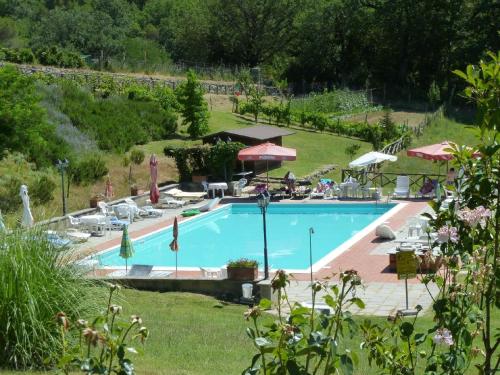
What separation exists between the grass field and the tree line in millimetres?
38328

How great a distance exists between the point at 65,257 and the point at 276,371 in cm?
542

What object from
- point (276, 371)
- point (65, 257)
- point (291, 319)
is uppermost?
point (291, 319)

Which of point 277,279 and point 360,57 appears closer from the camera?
point 277,279

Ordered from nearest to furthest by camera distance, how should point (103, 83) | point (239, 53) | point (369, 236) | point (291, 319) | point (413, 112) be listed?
point (291, 319) < point (369, 236) < point (103, 83) < point (413, 112) < point (239, 53)

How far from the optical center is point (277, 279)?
4141 mm

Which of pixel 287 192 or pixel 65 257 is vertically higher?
pixel 65 257

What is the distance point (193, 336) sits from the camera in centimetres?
1012

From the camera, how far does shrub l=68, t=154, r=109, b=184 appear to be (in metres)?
26.2

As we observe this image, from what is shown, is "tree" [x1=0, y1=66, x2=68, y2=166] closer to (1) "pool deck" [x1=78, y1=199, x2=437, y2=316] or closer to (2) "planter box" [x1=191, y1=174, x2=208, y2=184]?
(1) "pool deck" [x1=78, y1=199, x2=437, y2=316]

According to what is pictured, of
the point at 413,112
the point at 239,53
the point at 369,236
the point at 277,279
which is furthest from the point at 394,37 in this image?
the point at 277,279

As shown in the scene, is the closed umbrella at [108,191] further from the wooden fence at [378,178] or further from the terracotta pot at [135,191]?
the wooden fence at [378,178]

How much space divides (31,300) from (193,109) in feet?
88.0

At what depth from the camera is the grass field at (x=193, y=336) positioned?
816cm

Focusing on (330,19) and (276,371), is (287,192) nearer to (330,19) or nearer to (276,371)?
(276,371)
